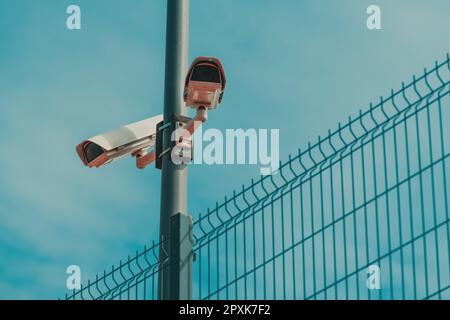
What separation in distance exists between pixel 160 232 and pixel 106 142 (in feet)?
3.99

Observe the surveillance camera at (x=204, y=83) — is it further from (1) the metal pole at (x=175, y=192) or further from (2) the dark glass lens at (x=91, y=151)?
(2) the dark glass lens at (x=91, y=151)

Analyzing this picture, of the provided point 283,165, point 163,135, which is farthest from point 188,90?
point 283,165

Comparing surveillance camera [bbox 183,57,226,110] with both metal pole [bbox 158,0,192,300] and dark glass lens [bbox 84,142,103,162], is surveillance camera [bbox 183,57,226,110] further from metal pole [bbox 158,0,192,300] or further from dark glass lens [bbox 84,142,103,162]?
dark glass lens [bbox 84,142,103,162]

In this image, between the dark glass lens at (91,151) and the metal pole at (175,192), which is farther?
the dark glass lens at (91,151)

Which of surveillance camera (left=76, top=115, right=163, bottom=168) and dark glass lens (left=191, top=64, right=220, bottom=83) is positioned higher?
dark glass lens (left=191, top=64, right=220, bottom=83)

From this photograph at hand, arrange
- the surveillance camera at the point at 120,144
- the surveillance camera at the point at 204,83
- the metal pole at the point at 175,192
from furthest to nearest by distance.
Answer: the surveillance camera at the point at 120,144 → the surveillance camera at the point at 204,83 → the metal pole at the point at 175,192

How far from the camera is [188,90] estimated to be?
1314 centimetres

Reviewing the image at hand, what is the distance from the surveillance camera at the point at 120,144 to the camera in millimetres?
13617

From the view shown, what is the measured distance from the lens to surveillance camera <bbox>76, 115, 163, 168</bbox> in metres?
13.6

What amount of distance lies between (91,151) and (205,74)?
1408 mm

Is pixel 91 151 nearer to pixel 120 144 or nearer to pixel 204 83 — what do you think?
pixel 120 144

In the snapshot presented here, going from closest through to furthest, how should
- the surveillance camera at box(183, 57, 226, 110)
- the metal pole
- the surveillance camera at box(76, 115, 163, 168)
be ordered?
the metal pole, the surveillance camera at box(183, 57, 226, 110), the surveillance camera at box(76, 115, 163, 168)

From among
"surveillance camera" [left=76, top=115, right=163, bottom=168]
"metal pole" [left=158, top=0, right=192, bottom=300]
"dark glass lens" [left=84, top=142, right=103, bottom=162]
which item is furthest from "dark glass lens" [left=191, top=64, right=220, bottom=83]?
"dark glass lens" [left=84, top=142, right=103, bottom=162]

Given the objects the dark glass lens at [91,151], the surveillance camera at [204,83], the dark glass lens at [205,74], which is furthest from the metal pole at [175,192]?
the dark glass lens at [91,151]
